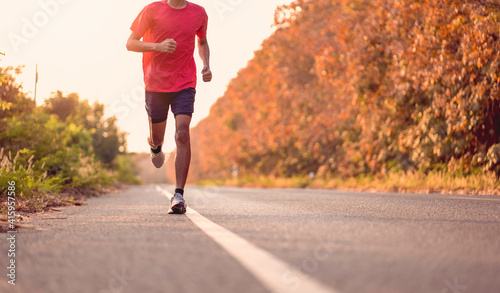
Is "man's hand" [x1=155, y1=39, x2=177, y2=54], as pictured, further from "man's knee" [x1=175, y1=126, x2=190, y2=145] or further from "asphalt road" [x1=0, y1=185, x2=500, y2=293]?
"asphalt road" [x1=0, y1=185, x2=500, y2=293]

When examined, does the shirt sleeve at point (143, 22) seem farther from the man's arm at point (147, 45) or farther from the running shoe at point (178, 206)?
the running shoe at point (178, 206)

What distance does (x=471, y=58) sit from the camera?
11289 mm

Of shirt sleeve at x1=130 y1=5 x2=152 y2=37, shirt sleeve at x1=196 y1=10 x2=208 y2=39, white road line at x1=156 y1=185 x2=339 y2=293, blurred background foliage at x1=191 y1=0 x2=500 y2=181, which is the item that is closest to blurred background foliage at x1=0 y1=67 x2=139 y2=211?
shirt sleeve at x1=130 y1=5 x2=152 y2=37

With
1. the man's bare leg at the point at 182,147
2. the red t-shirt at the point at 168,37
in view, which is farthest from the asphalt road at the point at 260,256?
the red t-shirt at the point at 168,37

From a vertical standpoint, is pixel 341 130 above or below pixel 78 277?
above

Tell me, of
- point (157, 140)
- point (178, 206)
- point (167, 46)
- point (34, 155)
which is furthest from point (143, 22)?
point (34, 155)

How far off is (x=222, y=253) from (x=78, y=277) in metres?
0.88

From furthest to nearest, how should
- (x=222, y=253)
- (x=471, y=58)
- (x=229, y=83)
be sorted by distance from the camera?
(x=229, y=83), (x=471, y=58), (x=222, y=253)

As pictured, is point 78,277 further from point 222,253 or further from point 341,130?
point 341,130

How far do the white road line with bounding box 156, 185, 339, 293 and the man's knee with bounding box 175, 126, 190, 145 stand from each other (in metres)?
2.49

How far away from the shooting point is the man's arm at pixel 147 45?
20.9 ft

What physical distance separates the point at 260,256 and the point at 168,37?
4.22 m

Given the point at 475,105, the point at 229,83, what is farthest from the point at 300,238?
the point at 229,83

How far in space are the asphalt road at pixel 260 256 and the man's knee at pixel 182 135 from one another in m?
1.59
